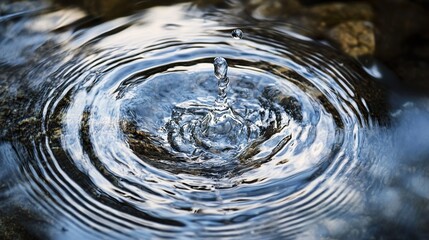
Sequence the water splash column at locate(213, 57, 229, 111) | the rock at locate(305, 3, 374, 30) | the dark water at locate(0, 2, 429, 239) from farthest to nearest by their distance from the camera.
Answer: the rock at locate(305, 3, 374, 30) < the water splash column at locate(213, 57, 229, 111) < the dark water at locate(0, 2, 429, 239)

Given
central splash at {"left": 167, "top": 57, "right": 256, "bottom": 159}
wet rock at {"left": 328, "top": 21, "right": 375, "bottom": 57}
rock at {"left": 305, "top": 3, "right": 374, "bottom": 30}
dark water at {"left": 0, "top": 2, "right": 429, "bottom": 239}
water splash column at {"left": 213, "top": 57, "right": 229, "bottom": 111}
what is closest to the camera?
dark water at {"left": 0, "top": 2, "right": 429, "bottom": 239}

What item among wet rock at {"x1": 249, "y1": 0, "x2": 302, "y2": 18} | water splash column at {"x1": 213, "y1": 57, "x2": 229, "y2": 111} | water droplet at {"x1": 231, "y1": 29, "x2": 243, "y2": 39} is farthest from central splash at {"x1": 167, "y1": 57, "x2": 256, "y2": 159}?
wet rock at {"x1": 249, "y1": 0, "x2": 302, "y2": 18}

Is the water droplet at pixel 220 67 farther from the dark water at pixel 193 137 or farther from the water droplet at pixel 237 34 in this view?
the water droplet at pixel 237 34

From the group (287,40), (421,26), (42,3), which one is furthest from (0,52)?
(421,26)

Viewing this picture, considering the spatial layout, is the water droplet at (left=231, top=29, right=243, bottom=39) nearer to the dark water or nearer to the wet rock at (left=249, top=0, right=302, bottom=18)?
the dark water

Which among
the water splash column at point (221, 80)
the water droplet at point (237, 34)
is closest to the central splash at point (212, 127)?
the water splash column at point (221, 80)

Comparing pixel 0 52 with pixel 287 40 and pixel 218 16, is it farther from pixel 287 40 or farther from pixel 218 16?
pixel 287 40
